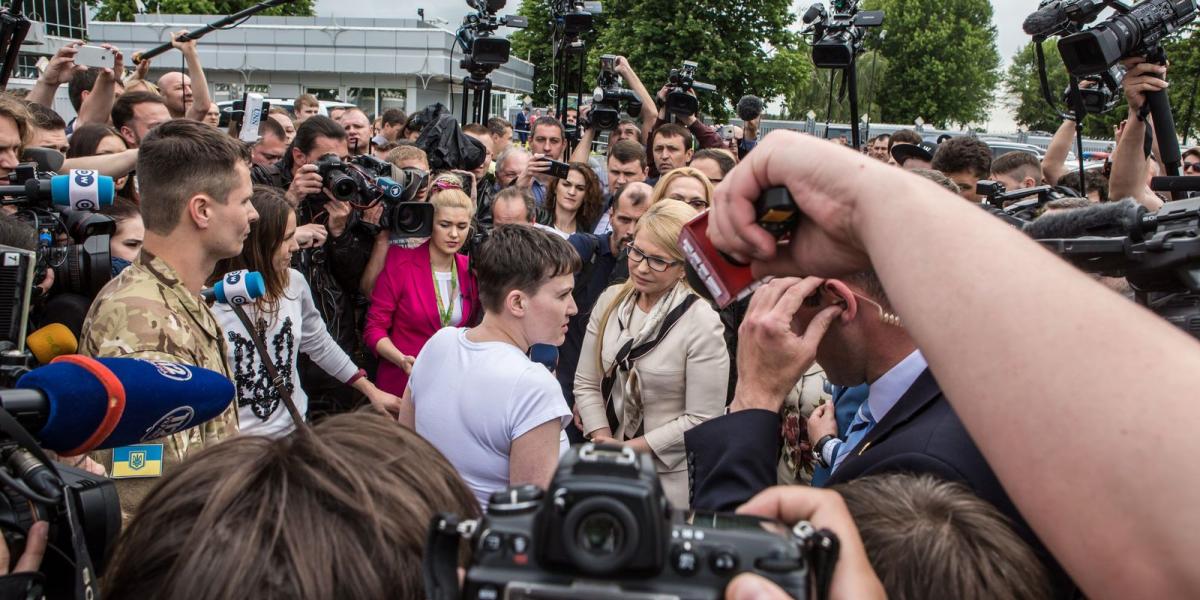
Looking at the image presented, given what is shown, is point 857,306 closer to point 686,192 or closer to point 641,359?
point 641,359

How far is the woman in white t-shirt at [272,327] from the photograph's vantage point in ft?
11.1

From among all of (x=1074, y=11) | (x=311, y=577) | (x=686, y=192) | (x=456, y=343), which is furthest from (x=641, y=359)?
(x=311, y=577)

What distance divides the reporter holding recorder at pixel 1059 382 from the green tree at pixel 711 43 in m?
31.5

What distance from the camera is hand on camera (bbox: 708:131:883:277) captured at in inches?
38.4

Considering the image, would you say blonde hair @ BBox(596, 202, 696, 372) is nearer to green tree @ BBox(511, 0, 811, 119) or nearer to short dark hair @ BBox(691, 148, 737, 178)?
short dark hair @ BBox(691, 148, 737, 178)

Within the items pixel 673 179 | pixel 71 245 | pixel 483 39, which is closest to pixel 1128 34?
pixel 673 179

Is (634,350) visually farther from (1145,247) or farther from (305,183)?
(1145,247)

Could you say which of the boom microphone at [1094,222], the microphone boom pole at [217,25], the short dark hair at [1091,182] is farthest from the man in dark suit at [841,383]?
the microphone boom pole at [217,25]

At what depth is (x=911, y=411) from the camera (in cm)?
166

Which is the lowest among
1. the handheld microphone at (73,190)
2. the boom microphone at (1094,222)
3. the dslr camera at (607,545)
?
the dslr camera at (607,545)

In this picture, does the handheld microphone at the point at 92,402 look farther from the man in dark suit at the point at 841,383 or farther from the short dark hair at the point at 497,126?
the short dark hair at the point at 497,126

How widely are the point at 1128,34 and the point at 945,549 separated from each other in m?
3.00

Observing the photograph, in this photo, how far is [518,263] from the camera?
10.3 ft

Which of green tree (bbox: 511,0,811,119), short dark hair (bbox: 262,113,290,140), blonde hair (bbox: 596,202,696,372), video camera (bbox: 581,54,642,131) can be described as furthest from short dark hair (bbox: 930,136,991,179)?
green tree (bbox: 511,0,811,119)
